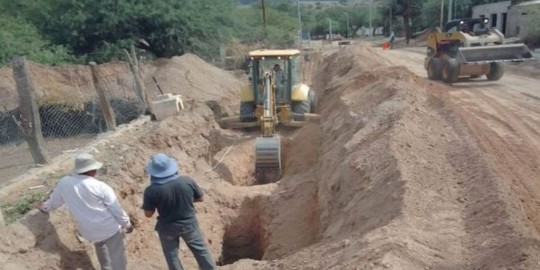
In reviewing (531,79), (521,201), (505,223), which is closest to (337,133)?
(521,201)

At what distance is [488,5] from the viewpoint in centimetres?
4600

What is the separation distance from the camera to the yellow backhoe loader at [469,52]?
1728 cm

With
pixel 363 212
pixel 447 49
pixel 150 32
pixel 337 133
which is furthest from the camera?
pixel 150 32

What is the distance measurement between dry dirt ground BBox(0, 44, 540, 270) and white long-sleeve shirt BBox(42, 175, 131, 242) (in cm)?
93

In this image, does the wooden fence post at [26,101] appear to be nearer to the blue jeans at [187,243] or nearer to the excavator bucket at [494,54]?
the blue jeans at [187,243]

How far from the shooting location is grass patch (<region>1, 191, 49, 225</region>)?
22.7 feet

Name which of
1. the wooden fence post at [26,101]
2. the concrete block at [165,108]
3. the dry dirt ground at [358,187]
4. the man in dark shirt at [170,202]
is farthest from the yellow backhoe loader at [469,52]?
the man in dark shirt at [170,202]

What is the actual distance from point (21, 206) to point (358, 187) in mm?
5002

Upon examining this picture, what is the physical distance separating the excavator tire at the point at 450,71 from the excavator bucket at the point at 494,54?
0.86 feet

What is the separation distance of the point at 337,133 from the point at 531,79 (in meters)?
11.4

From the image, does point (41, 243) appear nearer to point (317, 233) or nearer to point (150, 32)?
point (317, 233)

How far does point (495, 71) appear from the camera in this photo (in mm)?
18188

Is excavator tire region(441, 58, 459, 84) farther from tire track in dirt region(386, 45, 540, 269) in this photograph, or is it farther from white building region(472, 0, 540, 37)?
white building region(472, 0, 540, 37)

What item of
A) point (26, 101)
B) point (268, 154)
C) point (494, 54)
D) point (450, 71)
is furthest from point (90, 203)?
point (494, 54)
